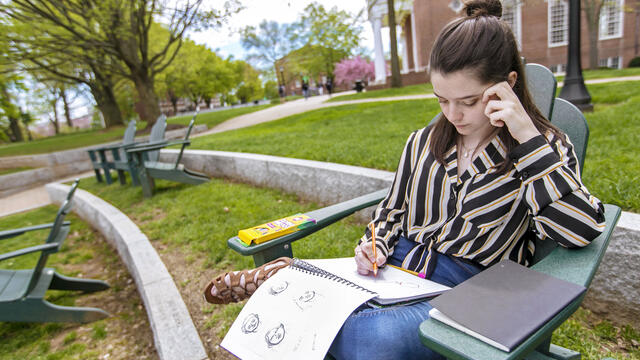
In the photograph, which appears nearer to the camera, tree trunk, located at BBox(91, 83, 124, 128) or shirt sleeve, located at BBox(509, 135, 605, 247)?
shirt sleeve, located at BBox(509, 135, 605, 247)

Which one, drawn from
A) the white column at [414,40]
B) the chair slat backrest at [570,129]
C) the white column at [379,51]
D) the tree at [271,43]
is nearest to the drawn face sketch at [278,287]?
the chair slat backrest at [570,129]

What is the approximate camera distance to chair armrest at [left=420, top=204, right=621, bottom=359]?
2.38ft

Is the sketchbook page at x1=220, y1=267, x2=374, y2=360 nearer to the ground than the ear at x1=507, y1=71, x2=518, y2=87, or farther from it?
nearer to the ground

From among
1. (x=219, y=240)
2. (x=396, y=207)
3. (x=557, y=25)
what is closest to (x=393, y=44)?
(x=219, y=240)

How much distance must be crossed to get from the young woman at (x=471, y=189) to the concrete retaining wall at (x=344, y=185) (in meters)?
0.72

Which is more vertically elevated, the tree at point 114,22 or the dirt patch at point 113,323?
the tree at point 114,22

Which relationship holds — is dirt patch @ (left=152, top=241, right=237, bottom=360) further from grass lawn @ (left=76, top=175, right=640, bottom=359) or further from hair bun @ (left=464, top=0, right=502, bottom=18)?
hair bun @ (left=464, top=0, right=502, bottom=18)

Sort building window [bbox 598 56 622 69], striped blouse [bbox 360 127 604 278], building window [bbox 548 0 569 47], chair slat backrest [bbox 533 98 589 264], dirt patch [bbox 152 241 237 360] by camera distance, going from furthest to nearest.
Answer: building window [bbox 548 0 569 47], building window [bbox 598 56 622 69], dirt patch [bbox 152 241 237 360], chair slat backrest [bbox 533 98 589 264], striped blouse [bbox 360 127 604 278]

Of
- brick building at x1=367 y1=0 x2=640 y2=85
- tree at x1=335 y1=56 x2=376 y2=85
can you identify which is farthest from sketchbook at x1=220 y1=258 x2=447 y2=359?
tree at x1=335 y1=56 x2=376 y2=85

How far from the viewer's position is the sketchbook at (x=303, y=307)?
112 cm

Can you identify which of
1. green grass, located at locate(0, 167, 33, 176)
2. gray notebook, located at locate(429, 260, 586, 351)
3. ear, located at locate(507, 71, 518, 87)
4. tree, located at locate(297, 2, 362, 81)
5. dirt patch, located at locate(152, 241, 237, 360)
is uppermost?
tree, located at locate(297, 2, 362, 81)

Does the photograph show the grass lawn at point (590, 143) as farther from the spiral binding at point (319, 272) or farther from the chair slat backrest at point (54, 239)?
the chair slat backrest at point (54, 239)

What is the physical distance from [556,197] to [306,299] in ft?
2.82

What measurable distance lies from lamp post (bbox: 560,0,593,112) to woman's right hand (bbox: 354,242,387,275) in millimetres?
5714
